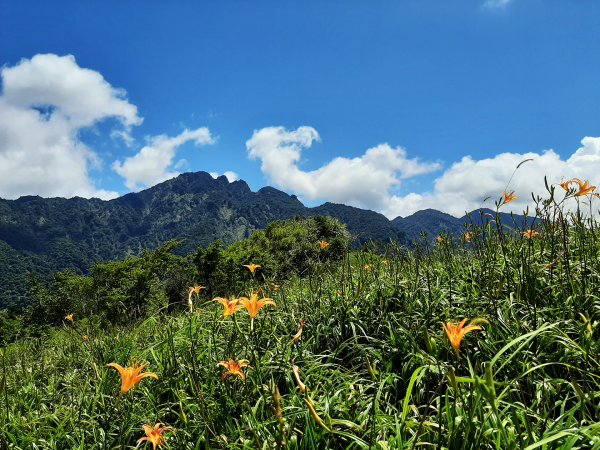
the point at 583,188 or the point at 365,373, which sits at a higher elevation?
the point at 583,188

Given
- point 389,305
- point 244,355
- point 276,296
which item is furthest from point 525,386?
point 276,296

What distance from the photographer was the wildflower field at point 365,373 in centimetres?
178

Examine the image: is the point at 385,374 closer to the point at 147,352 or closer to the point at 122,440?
the point at 122,440

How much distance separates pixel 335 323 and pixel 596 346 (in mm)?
1845

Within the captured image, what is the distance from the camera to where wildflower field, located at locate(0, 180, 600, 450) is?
5.83 ft

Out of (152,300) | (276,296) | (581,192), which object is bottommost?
(152,300)

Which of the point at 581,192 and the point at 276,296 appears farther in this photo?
the point at 276,296

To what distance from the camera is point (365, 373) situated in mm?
2830

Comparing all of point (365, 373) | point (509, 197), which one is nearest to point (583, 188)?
point (509, 197)

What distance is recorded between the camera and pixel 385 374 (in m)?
2.57

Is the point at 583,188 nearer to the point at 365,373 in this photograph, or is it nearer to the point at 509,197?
the point at 509,197

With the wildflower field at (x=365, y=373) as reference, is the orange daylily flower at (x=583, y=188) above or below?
above

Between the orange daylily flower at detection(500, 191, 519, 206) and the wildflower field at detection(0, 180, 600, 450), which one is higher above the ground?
the orange daylily flower at detection(500, 191, 519, 206)

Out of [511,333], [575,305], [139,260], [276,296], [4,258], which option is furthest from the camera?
[4,258]
